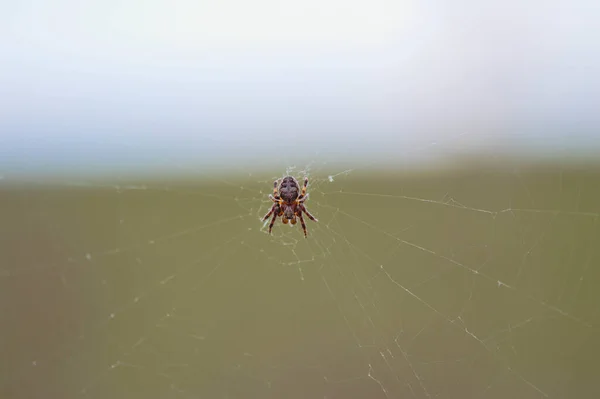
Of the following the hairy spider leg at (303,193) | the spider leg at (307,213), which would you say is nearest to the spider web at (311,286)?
the hairy spider leg at (303,193)

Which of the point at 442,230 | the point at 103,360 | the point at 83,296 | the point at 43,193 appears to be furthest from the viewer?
the point at 43,193

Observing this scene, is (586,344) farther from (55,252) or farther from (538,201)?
(55,252)

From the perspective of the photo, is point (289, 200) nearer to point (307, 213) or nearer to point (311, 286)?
point (307, 213)

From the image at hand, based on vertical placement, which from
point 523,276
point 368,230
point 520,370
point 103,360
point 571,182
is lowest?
point 520,370

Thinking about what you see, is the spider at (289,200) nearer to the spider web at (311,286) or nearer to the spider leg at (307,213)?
the spider leg at (307,213)

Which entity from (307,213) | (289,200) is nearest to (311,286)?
(307,213)

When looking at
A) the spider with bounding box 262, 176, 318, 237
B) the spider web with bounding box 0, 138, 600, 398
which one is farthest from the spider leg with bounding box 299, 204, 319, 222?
the spider web with bounding box 0, 138, 600, 398

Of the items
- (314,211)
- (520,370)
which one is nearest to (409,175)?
(314,211)
